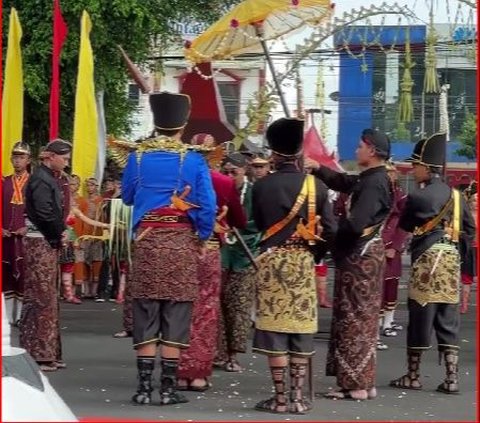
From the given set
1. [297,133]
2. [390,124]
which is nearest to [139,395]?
[297,133]

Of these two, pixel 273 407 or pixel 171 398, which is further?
pixel 171 398

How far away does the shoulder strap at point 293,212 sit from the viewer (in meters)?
7.02

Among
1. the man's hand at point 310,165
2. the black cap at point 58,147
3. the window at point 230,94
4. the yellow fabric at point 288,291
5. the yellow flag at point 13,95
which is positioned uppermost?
the window at point 230,94

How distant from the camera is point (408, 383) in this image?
319 inches

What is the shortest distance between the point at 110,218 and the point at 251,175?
4.66m

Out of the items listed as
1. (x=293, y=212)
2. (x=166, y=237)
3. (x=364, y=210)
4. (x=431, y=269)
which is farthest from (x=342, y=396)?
(x=166, y=237)

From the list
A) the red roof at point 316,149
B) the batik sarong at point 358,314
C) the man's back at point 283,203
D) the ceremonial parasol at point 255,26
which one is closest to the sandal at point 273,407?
the batik sarong at point 358,314

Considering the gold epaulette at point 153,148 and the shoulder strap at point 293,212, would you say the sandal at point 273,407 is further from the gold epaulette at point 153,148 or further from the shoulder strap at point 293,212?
the gold epaulette at point 153,148

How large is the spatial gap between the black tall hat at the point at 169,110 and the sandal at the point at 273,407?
1741 millimetres

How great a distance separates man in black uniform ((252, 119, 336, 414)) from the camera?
704 centimetres

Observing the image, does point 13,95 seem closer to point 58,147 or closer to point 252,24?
point 252,24

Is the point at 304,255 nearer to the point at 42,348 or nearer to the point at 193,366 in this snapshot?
the point at 193,366

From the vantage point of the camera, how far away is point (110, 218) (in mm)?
13609

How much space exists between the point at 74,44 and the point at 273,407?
1147cm
